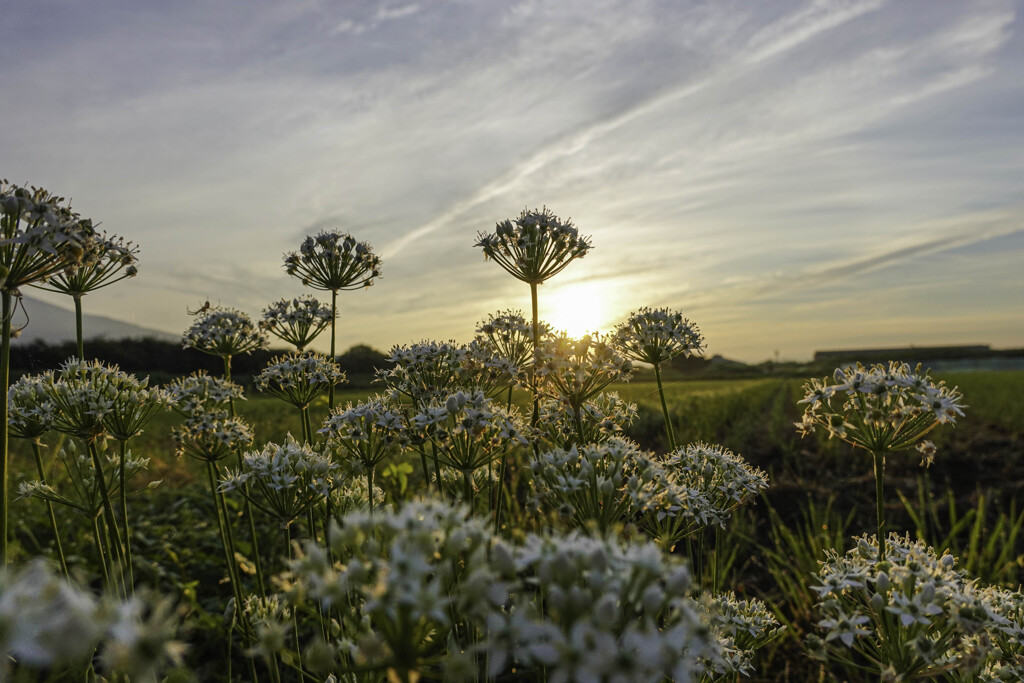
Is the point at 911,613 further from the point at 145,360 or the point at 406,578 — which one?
the point at 145,360

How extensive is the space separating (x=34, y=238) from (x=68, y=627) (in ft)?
8.32

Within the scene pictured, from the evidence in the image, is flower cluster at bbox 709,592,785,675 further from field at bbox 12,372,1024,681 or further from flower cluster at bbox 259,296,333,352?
flower cluster at bbox 259,296,333,352

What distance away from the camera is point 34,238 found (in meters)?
2.94

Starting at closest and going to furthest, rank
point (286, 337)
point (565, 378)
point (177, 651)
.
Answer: point (177, 651)
point (565, 378)
point (286, 337)

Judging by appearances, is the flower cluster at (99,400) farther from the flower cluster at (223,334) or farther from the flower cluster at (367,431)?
the flower cluster at (223,334)

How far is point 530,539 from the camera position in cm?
183

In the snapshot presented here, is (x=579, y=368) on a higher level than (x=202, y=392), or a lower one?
higher

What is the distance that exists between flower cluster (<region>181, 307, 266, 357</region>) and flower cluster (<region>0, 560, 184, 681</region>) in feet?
16.2

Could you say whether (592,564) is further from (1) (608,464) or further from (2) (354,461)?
(2) (354,461)

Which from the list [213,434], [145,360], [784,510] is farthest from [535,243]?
[784,510]

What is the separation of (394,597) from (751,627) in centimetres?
300

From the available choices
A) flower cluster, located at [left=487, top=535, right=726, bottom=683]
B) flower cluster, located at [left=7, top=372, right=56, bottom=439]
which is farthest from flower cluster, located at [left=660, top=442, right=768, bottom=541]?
flower cluster, located at [left=7, top=372, right=56, bottom=439]

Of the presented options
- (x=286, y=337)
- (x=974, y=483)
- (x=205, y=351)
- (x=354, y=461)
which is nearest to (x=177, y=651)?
(x=354, y=461)

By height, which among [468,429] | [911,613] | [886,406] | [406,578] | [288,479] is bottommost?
[911,613]
